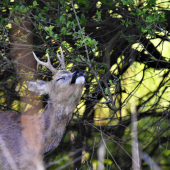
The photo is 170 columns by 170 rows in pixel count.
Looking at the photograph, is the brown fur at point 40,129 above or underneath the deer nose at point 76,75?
underneath

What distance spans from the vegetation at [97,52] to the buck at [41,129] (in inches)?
11.3

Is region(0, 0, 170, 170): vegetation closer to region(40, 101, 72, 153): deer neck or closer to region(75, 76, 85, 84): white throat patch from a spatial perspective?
region(75, 76, 85, 84): white throat patch

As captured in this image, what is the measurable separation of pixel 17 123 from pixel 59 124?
1.97 feet

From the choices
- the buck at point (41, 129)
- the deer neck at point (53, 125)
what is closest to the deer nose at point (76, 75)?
the buck at point (41, 129)

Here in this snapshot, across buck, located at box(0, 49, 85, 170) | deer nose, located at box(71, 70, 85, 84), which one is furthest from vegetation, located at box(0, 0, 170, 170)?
buck, located at box(0, 49, 85, 170)

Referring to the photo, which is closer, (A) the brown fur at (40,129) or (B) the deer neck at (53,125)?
(A) the brown fur at (40,129)

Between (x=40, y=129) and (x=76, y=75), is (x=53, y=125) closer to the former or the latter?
(x=40, y=129)

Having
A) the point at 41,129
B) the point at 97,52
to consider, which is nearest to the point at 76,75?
the point at 41,129

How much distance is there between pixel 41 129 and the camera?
3113 mm

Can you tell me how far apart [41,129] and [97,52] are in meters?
2.20

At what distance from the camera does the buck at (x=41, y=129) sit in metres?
2.96

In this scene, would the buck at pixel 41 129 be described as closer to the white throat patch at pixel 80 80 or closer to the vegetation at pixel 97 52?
the white throat patch at pixel 80 80

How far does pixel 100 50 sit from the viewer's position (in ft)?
14.1

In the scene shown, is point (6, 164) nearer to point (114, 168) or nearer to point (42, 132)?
point (42, 132)
